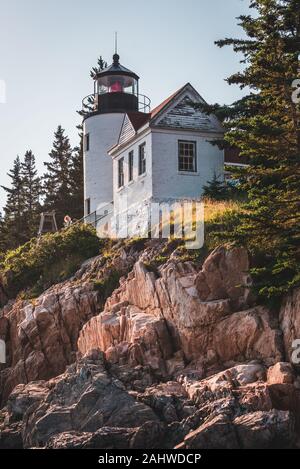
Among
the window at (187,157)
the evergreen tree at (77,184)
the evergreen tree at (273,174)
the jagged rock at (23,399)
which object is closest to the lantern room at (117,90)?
the window at (187,157)

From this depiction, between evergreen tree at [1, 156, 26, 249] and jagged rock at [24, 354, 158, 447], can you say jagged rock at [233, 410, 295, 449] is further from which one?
evergreen tree at [1, 156, 26, 249]

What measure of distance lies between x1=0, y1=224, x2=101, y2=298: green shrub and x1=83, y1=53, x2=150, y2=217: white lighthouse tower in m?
4.37

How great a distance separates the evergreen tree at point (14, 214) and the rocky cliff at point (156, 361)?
23288 mm

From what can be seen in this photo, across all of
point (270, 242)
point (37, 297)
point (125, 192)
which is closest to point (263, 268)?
point (270, 242)

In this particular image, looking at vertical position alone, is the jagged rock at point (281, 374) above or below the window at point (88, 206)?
below

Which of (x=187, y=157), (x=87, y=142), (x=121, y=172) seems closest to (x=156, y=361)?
(x=187, y=157)

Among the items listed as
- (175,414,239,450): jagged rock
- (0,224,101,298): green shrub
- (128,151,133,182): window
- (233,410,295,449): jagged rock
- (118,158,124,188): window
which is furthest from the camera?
(118,158,124,188): window

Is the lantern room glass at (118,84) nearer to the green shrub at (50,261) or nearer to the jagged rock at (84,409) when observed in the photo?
the green shrub at (50,261)

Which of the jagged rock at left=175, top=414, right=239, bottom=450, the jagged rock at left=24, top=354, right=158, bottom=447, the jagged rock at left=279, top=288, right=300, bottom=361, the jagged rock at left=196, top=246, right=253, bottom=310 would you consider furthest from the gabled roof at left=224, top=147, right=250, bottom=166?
the jagged rock at left=175, top=414, right=239, bottom=450

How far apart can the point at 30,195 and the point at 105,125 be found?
18.5 meters

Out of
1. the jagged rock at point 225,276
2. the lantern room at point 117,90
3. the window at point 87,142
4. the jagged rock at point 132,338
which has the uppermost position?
the lantern room at point 117,90

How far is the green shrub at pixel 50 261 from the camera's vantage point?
1298 inches

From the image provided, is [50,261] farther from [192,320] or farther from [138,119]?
[192,320]

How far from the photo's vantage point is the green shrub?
33.0 m
